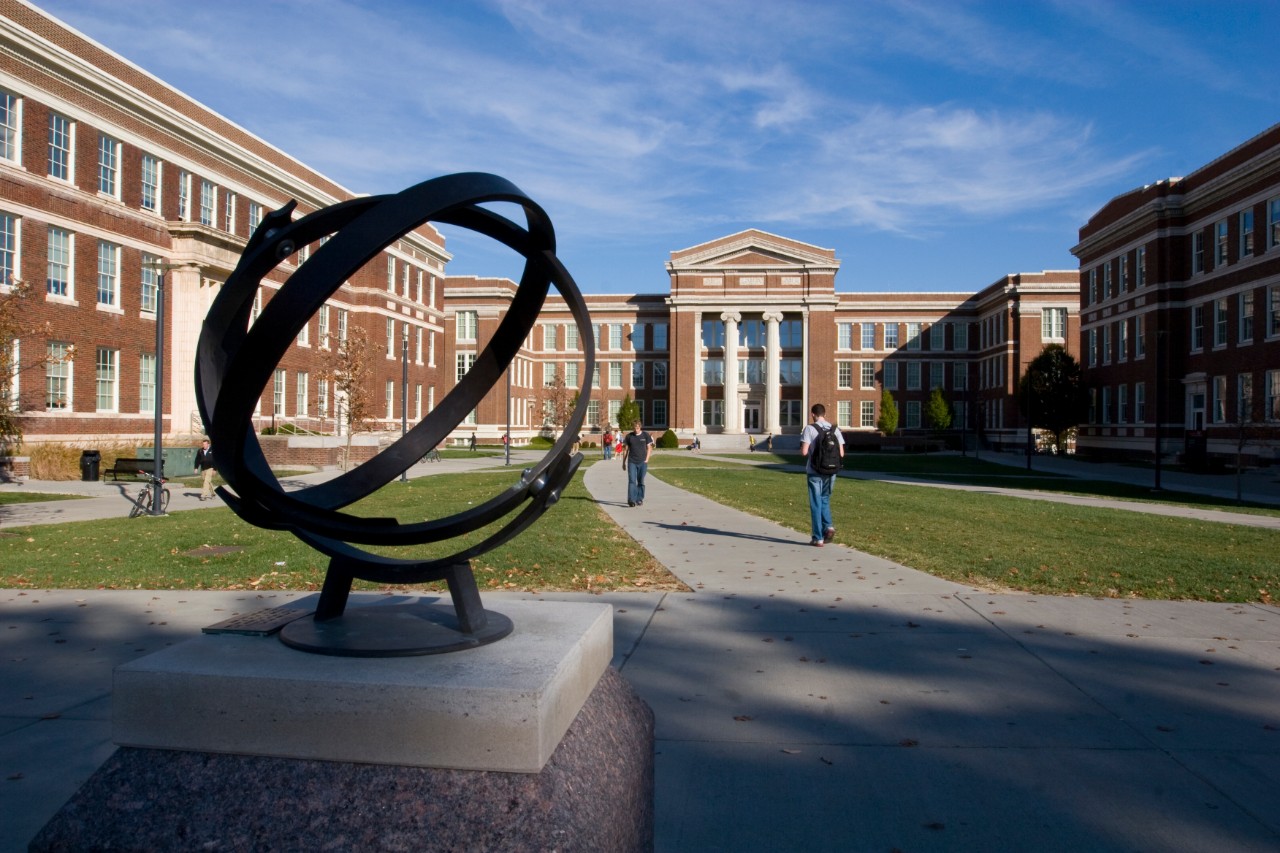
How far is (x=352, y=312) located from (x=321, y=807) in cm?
5006

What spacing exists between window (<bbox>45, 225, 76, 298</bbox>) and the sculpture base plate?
31347 millimetres

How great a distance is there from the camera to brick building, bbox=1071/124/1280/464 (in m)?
38.7

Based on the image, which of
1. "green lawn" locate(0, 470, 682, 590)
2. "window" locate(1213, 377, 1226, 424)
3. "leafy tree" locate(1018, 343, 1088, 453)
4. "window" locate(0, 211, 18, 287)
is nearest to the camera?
"green lawn" locate(0, 470, 682, 590)

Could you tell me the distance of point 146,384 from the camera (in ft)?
113

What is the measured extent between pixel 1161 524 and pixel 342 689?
1726 centimetres

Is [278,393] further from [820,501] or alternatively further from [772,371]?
[772,371]

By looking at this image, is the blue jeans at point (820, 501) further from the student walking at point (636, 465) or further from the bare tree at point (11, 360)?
the bare tree at point (11, 360)

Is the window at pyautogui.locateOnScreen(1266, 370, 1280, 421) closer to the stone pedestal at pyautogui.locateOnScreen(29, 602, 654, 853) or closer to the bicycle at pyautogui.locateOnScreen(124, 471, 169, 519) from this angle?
the bicycle at pyautogui.locateOnScreen(124, 471, 169, 519)

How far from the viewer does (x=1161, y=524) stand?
16.9m

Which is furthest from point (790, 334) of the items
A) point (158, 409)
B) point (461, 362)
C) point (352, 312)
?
point (158, 409)

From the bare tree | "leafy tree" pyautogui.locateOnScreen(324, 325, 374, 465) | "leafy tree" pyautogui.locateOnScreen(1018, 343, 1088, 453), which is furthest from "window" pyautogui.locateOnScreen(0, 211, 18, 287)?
"leafy tree" pyautogui.locateOnScreen(1018, 343, 1088, 453)

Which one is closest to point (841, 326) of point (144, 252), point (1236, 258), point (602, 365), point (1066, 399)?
point (602, 365)

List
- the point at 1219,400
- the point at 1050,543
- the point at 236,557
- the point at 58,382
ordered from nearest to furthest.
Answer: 1. the point at 236,557
2. the point at 1050,543
3. the point at 58,382
4. the point at 1219,400

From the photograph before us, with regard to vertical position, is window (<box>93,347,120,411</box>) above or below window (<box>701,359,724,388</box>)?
below
